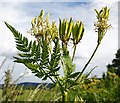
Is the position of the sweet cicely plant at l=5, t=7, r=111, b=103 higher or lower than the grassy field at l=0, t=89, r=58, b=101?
higher

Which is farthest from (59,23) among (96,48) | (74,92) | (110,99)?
(110,99)

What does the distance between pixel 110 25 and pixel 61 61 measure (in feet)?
0.86

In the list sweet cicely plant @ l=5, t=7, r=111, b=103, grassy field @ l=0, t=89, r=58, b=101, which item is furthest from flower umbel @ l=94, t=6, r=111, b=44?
grassy field @ l=0, t=89, r=58, b=101

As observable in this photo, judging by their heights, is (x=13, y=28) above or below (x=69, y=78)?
above

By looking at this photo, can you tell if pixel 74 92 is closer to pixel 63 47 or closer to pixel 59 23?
pixel 63 47

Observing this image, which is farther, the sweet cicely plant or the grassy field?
the grassy field

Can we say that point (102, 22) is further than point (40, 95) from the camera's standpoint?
No

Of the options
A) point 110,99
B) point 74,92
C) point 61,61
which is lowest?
point 110,99

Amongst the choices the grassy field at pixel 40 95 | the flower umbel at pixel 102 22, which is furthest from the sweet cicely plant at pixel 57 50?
the grassy field at pixel 40 95

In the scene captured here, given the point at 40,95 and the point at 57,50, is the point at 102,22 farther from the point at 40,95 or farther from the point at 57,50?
the point at 40,95

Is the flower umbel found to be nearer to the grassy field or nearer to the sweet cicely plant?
the sweet cicely plant

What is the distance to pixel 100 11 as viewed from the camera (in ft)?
4.36

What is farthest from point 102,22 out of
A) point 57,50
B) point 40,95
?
point 40,95

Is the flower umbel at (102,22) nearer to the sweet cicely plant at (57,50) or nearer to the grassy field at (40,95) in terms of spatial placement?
the sweet cicely plant at (57,50)
